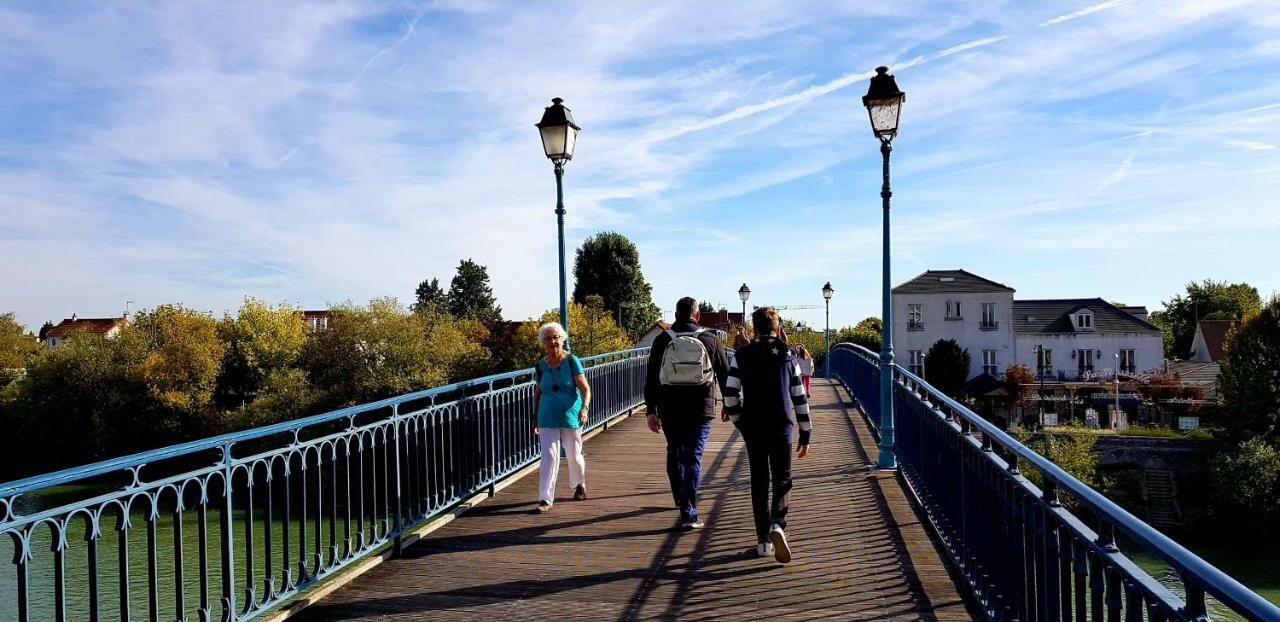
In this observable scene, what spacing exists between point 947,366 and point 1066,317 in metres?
9.54

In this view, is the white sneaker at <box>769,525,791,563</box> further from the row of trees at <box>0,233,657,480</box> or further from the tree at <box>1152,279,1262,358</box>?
the tree at <box>1152,279,1262,358</box>

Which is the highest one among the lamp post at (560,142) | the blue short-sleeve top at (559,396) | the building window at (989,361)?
the lamp post at (560,142)

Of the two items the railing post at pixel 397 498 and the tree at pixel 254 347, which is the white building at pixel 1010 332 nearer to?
the tree at pixel 254 347

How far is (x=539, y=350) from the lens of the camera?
5619cm

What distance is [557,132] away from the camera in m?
9.47

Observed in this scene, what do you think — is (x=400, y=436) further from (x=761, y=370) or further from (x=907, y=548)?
(x=907, y=548)

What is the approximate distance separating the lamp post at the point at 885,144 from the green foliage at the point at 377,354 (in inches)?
1606

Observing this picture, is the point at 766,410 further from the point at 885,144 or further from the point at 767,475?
the point at 885,144

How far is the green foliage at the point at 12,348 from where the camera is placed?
227ft

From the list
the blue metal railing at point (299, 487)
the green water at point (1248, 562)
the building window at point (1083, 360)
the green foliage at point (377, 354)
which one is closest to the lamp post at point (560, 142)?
the blue metal railing at point (299, 487)

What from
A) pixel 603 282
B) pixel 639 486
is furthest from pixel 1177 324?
pixel 639 486

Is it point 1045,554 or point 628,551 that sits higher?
point 1045,554

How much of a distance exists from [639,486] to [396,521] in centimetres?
285

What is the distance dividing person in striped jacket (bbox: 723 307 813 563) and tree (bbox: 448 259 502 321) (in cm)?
9410
